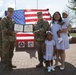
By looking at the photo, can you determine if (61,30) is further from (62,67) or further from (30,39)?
(30,39)

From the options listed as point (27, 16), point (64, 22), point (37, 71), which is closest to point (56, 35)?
point (64, 22)

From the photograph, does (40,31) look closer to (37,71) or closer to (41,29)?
(41,29)

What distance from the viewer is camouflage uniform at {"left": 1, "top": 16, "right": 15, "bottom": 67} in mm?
8656

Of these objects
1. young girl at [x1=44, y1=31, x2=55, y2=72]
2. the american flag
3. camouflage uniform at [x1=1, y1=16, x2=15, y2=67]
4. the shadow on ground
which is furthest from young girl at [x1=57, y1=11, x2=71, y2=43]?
the american flag

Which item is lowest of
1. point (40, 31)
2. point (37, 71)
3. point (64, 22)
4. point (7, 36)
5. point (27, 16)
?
point (37, 71)

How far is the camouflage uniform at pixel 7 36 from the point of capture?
8.66m

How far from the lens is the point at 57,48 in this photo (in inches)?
340

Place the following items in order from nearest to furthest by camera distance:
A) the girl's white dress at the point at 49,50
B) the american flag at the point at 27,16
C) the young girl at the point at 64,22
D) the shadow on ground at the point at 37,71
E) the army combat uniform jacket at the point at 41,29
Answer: the shadow on ground at the point at 37,71
the young girl at the point at 64,22
the girl's white dress at the point at 49,50
the army combat uniform jacket at the point at 41,29
the american flag at the point at 27,16

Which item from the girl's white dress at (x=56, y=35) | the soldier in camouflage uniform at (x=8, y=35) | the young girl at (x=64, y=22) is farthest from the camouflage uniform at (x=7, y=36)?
the young girl at (x=64, y=22)

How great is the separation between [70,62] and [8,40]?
2532mm

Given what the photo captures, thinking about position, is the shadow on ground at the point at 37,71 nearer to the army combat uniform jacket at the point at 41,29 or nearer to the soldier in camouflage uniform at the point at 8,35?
the soldier in camouflage uniform at the point at 8,35

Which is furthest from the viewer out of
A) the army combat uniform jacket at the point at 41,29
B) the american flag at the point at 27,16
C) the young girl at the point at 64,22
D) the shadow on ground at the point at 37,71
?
the american flag at the point at 27,16

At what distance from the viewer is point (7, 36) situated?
8.78 meters

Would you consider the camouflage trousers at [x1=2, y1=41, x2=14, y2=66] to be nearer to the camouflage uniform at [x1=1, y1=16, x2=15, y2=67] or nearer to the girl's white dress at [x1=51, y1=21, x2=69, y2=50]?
the camouflage uniform at [x1=1, y1=16, x2=15, y2=67]
